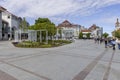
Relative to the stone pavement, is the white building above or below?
above

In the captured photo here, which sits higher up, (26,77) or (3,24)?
(3,24)

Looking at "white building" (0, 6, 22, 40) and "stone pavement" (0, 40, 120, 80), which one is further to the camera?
"white building" (0, 6, 22, 40)

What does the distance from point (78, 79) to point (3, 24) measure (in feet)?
239

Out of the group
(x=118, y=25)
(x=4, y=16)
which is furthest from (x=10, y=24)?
(x=118, y=25)

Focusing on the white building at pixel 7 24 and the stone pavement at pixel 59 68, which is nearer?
the stone pavement at pixel 59 68

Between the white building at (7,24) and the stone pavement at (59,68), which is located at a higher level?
the white building at (7,24)

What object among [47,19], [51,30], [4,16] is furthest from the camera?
[4,16]

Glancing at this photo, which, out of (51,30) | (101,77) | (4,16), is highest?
(4,16)

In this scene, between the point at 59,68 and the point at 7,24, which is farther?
the point at 7,24

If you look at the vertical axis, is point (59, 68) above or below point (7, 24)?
below

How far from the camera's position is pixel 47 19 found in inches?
2280

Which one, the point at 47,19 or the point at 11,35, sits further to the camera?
the point at 11,35

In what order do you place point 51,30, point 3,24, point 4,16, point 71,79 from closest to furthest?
point 71,79 → point 51,30 → point 3,24 → point 4,16

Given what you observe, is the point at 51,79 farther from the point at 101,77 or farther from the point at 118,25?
the point at 118,25
